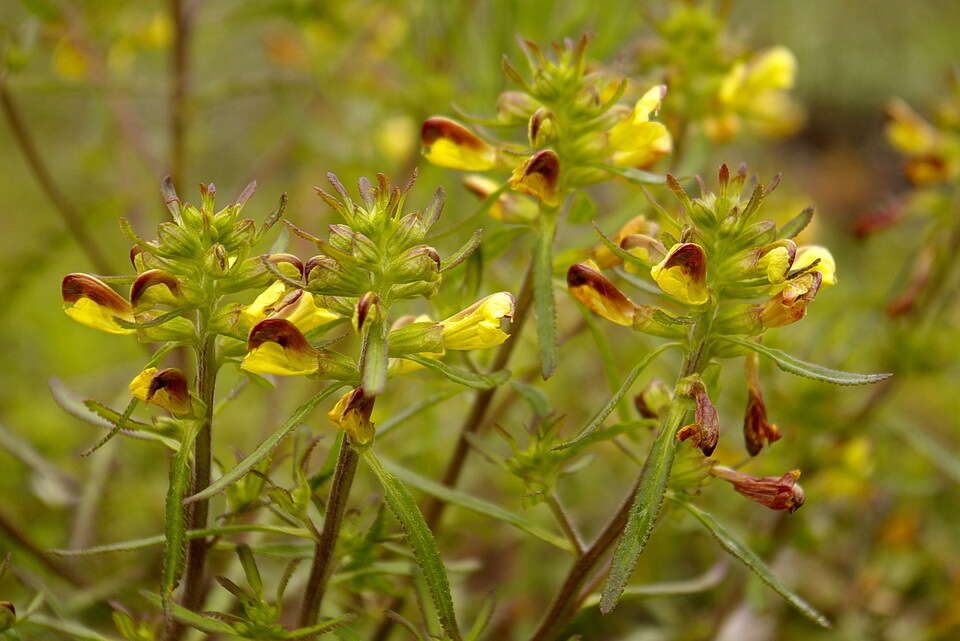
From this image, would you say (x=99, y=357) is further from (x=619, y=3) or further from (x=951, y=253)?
(x=951, y=253)

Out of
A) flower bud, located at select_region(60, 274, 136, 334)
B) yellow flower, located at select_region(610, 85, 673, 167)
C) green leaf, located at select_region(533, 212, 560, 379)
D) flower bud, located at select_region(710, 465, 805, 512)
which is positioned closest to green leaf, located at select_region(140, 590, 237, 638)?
flower bud, located at select_region(60, 274, 136, 334)

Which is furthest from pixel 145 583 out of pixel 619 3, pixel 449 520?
pixel 619 3

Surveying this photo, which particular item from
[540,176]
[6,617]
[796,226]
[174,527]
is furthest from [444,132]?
[6,617]

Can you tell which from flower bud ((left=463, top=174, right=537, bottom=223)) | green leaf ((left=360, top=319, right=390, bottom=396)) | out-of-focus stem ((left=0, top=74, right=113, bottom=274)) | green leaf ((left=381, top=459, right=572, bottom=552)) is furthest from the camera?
out-of-focus stem ((left=0, top=74, right=113, bottom=274))

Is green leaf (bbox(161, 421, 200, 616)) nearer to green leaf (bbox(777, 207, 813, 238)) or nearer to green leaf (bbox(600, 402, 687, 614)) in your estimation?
green leaf (bbox(600, 402, 687, 614))

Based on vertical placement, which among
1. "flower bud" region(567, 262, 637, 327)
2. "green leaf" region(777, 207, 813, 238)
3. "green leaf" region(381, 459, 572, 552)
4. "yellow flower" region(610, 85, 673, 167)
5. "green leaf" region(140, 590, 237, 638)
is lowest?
"green leaf" region(381, 459, 572, 552)

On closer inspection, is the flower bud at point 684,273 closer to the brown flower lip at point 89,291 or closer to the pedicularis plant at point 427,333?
the pedicularis plant at point 427,333

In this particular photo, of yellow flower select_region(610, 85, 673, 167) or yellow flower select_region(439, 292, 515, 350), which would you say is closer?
yellow flower select_region(439, 292, 515, 350)
